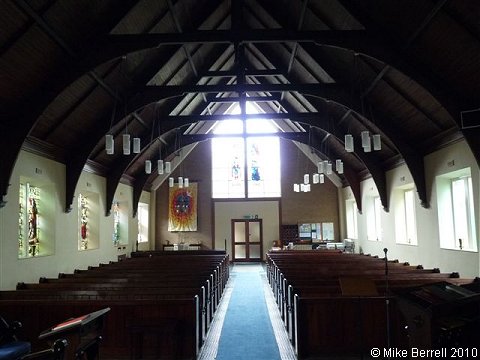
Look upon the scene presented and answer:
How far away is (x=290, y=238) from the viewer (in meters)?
17.2

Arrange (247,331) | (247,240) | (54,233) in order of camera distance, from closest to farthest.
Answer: (247,331) → (54,233) → (247,240)

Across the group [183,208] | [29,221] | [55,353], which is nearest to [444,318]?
[55,353]

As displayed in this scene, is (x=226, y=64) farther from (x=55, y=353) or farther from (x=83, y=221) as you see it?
(x=55, y=353)

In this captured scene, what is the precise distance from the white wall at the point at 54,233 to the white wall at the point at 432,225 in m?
7.99

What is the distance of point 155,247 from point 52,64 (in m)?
11.9

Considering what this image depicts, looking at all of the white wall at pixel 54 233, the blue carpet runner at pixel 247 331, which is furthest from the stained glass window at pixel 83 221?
the blue carpet runner at pixel 247 331

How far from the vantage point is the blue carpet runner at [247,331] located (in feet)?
17.2

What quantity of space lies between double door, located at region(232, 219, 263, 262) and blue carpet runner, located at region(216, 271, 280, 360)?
7275 millimetres

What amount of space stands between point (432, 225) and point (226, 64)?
692 cm

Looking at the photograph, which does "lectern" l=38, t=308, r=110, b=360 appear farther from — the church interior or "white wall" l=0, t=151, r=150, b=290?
"white wall" l=0, t=151, r=150, b=290

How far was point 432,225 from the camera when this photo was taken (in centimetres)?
868

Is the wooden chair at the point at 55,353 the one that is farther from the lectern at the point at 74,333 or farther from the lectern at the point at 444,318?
the lectern at the point at 444,318

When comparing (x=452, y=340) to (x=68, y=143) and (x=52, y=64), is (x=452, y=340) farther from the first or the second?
(x=68, y=143)

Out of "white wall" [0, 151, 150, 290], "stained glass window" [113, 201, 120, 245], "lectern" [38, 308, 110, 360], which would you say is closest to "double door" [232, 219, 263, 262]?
"stained glass window" [113, 201, 120, 245]
